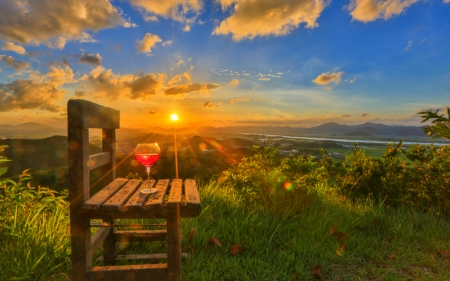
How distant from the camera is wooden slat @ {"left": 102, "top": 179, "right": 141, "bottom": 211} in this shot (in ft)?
7.07

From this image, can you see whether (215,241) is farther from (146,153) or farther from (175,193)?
(146,153)

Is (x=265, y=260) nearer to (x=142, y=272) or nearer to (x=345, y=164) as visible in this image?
(x=142, y=272)

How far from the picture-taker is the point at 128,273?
7.84 ft

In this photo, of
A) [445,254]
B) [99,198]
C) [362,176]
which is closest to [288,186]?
[362,176]

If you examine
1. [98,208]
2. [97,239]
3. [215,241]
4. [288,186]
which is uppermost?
[98,208]

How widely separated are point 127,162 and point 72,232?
635cm

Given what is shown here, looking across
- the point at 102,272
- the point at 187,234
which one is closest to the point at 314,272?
the point at 187,234

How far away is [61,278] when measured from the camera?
9.02ft

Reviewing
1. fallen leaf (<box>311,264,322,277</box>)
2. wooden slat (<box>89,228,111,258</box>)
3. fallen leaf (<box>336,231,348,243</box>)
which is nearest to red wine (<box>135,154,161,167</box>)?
wooden slat (<box>89,228,111,258</box>)

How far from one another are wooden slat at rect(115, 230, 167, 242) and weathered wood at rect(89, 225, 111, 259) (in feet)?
0.58

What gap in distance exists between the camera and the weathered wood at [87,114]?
2158mm

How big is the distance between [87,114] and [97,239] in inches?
46.8

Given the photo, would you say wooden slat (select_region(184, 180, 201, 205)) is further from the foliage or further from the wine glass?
the foliage

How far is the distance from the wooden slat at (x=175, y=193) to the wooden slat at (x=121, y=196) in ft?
1.18
